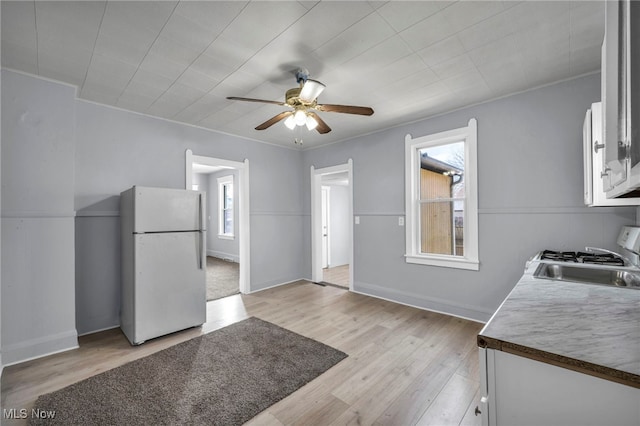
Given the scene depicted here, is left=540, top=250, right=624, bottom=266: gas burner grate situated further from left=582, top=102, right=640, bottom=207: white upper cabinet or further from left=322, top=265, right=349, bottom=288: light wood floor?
left=322, top=265, right=349, bottom=288: light wood floor

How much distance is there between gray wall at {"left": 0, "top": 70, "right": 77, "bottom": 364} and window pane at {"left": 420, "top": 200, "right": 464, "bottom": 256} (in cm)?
398

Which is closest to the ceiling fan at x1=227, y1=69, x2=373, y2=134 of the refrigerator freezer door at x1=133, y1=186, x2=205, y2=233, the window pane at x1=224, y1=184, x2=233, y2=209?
the refrigerator freezer door at x1=133, y1=186, x2=205, y2=233

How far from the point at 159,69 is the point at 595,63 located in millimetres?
3705

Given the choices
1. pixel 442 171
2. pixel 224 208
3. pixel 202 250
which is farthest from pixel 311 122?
pixel 224 208

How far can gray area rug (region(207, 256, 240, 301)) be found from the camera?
4.44 metres

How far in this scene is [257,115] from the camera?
11.2ft

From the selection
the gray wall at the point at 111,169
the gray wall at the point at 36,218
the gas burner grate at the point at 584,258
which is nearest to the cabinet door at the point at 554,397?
the gas burner grate at the point at 584,258

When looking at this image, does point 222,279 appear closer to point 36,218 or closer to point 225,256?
point 225,256

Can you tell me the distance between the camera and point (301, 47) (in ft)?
6.69

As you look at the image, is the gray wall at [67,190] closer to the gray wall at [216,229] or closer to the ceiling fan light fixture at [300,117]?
the ceiling fan light fixture at [300,117]

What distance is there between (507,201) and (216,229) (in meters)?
7.01

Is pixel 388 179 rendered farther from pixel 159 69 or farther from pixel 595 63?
pixel 159 69

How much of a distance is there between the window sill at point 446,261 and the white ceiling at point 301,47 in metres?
1.84

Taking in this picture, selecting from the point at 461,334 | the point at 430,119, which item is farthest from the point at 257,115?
the point at 461,334
